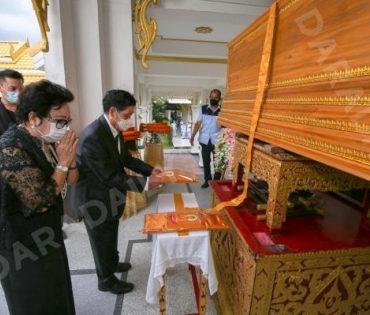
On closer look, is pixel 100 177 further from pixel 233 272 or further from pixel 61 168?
pixel 233 272

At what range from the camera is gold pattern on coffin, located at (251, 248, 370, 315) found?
0.97 m

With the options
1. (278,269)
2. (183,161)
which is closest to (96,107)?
(278,269)

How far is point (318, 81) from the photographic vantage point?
69 centimetres

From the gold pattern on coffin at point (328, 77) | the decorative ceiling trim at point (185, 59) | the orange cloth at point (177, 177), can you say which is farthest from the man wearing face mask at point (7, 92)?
the decorative ceiling trim at point (185, 59)

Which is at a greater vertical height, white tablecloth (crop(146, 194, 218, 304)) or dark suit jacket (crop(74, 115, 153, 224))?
dark suit jacket (crop(74, 115, 153, 224))

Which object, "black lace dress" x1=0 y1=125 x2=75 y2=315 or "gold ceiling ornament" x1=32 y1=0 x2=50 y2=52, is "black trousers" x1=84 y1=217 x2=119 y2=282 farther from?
"gold ceiling ornament" x1=32 y1=0 x2=50 y2=52

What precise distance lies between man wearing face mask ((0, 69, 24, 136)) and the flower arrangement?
2012 millimetres

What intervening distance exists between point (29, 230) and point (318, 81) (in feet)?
4.00

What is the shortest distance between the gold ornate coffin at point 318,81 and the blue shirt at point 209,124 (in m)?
2.50

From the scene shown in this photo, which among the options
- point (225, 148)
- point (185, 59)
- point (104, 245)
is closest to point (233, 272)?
point (104, 245)

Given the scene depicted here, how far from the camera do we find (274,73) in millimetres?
975

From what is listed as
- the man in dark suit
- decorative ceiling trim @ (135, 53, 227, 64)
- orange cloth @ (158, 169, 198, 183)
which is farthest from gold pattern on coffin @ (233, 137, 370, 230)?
decorative ceiling trim @ (135, 53, 227, 64)

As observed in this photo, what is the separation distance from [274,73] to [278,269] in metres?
0.84

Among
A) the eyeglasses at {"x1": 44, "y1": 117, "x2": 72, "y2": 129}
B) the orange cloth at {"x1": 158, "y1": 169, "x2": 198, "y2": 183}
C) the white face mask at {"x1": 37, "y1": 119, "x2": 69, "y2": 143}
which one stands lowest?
the orange cloth at {"x1": 158, "y1": 169, "x2": 198, "y2": 183}
